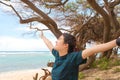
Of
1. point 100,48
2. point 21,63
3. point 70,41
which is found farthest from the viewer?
point 21,63

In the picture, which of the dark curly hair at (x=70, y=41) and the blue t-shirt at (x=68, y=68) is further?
A: the dark curly hair at (x=70, y=41)

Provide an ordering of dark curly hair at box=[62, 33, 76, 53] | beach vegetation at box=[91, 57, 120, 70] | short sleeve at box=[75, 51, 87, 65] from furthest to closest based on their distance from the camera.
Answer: beach vegetation at box=[91, 57, 120, 70]
dark curly hair at box=[62, 33, 76, 53]
short sleeve at box=[75, 51, 87, 65]

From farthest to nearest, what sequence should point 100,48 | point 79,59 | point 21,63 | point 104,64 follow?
1. point 21,63
2. point 104,64
3. point 79,59
4. point 100,48

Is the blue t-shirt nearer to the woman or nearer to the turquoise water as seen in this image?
the woman

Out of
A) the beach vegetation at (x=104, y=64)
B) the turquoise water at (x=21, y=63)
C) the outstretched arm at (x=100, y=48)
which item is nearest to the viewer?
the outstretched arm at (x=100, y=48)

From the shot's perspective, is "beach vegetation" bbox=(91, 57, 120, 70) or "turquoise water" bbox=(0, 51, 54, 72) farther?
"turquoise water" bbox=(0, 51, 54, 72)

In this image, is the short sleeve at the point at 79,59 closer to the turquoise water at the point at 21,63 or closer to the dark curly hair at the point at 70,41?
the dark curly hair at the point at 70,41

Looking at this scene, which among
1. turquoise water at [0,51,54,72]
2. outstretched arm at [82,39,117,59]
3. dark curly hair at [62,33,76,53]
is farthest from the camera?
turquoise water at [0,51,54,72]

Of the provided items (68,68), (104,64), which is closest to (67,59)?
(68,68)

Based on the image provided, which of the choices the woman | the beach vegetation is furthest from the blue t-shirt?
the beach vegetation

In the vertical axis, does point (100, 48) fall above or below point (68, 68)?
above

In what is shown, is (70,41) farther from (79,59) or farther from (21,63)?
(21,63)

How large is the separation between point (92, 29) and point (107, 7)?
398 centimetres

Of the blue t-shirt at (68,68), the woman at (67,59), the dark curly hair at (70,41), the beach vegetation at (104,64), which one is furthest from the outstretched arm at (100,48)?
the beach vegetation at (104,64)
